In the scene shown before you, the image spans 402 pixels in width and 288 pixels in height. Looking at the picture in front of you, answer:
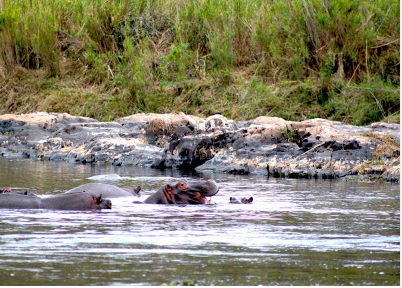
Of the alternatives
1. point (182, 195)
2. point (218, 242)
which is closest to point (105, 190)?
point (182, 195)

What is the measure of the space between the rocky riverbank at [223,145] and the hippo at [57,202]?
5.63 meters

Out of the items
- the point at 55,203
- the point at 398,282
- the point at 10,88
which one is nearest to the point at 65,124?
the point at 10,88

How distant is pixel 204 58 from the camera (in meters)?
24.2

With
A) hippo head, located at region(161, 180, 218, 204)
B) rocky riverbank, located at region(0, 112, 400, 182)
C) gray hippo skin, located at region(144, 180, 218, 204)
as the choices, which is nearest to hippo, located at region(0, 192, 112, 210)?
gray hippo skin, located at region(144, 180, 218, 204)

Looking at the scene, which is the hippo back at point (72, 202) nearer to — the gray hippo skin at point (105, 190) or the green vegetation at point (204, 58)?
the gray hippo skin at point (105, 190)

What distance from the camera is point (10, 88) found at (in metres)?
25.8

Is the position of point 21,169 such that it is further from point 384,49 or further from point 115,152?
point 384,49

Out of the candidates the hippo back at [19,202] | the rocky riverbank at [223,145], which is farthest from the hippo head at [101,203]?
the rocky riverbank at [223,145]

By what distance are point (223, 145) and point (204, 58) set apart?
8697 millimetres

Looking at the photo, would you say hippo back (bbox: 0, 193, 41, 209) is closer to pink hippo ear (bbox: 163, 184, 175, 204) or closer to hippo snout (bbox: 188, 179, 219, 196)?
pink hippo ear (bbox: 163, 184, 175, 204)

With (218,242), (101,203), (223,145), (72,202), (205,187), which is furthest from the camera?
(223,145)

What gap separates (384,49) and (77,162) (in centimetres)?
881

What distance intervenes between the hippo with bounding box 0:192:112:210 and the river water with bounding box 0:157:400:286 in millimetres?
200

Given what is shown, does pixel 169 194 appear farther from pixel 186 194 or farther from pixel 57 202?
pixel 57 202
